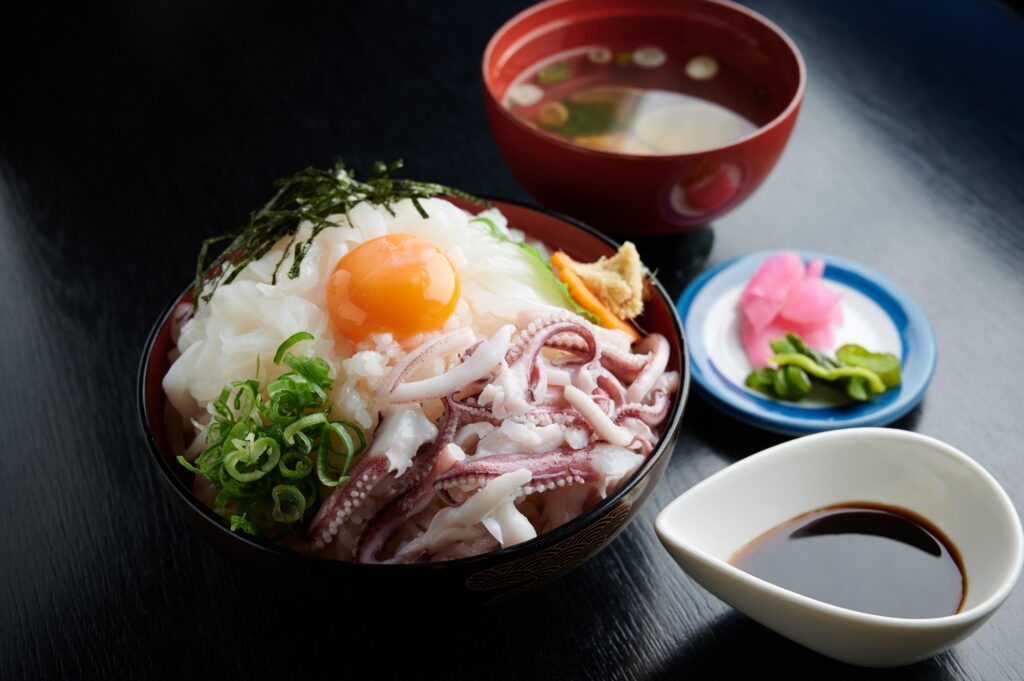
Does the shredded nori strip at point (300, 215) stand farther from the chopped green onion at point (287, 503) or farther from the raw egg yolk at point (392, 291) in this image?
the chopped green onion at point (287, 503)

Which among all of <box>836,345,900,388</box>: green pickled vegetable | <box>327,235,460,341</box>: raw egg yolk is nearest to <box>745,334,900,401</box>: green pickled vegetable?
<box>836,345,900,388</box>: green pickled vegetable

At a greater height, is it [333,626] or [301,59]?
[301,59]

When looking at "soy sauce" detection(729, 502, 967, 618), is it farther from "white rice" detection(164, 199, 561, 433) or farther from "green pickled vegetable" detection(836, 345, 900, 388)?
"white rice" detection(164, 199, 561, 433)

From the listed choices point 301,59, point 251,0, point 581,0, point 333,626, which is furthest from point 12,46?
point 333,626

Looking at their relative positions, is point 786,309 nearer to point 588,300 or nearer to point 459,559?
point 588,300

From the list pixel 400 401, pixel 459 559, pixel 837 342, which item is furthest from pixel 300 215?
pixel 837 342

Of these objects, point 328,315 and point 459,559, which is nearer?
point 459,559

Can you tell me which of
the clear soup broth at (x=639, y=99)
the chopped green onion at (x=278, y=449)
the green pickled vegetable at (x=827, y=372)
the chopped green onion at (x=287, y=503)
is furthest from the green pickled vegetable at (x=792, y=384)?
the chopped green onion at (x=287, y=503)

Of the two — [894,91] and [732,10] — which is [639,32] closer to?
[732,10]
